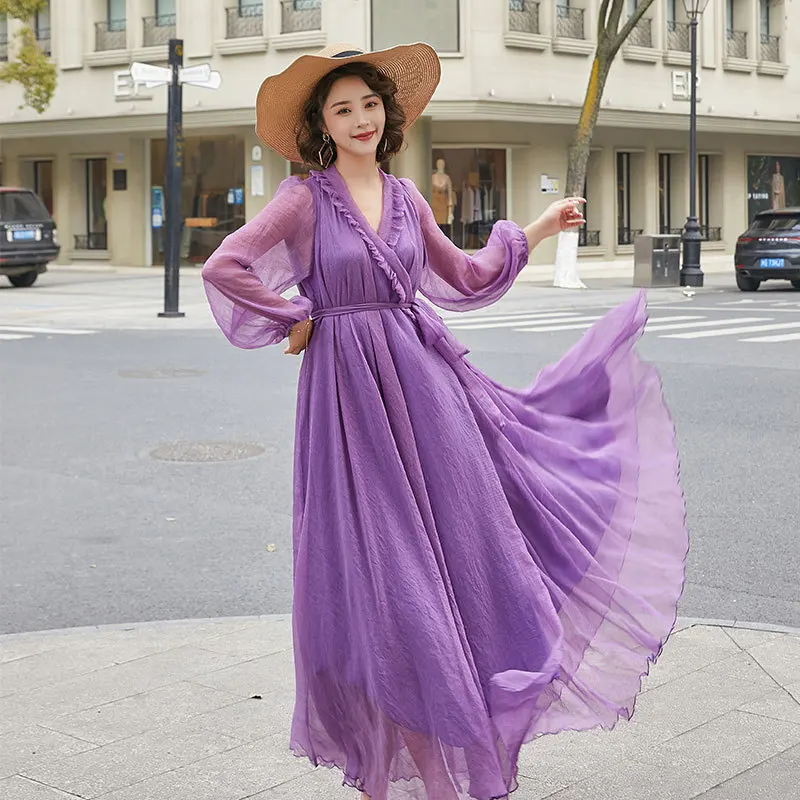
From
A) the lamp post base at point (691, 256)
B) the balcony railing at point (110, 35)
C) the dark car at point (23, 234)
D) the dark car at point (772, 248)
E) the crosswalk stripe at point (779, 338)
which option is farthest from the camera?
the balcony railing at point (110, 35)

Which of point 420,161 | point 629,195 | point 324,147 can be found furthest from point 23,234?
point 324,147

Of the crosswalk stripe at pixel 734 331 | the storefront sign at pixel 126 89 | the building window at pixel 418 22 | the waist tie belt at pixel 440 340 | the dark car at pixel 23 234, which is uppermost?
the building window at pixel 418 22

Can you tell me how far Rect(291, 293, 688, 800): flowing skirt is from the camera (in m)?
3.38

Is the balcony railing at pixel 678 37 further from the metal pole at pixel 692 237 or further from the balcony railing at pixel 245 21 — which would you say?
the balcony railing at pixel 245 21

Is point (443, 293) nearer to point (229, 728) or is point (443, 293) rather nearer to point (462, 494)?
point (462, 494)

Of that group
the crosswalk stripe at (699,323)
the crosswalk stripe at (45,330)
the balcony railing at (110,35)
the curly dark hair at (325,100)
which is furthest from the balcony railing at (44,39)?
the curly dark hair at (325,100)

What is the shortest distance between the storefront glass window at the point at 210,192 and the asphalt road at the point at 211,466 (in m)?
17.9

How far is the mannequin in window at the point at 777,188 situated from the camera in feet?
141

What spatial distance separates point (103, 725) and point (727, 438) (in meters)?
6.08

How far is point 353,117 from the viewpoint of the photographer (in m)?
3.69

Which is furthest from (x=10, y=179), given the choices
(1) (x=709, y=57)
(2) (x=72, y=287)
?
(1) (x=709, y=57)

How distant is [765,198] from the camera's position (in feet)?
140

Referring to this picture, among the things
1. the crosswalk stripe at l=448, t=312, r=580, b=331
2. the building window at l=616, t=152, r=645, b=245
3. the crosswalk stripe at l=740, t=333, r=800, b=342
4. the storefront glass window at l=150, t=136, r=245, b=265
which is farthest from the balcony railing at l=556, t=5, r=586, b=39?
the crosswalk stripe at l=740, t=333, r=800, b=342

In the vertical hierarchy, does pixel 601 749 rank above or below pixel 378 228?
below
